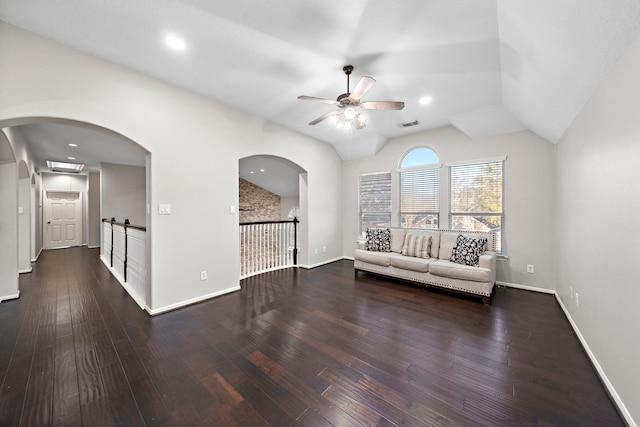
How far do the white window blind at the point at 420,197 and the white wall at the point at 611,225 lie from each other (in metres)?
2.17

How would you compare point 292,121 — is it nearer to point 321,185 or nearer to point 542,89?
point 321,185

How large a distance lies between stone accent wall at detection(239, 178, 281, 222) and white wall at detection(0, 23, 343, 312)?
5249 millimetres

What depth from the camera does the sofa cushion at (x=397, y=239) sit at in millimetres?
4602

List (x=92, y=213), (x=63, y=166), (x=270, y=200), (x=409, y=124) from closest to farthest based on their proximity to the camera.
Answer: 1. (x=409, y=124)
2. (x=63, y=166)
3. (x=92, y=213)
4. (x=270, y=200)

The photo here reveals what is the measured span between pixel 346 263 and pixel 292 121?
3.37 meters

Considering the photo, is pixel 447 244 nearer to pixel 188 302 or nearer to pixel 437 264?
pixel 437 264

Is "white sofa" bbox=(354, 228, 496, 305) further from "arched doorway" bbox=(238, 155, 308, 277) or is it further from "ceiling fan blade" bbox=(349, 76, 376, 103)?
"ceiling fan blade" bbox=(349, 76, 376, 103)

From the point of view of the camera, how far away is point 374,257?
4.37 meters

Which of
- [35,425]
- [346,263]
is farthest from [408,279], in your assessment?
[35,425]

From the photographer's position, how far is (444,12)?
1912 mm

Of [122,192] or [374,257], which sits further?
[122,192]

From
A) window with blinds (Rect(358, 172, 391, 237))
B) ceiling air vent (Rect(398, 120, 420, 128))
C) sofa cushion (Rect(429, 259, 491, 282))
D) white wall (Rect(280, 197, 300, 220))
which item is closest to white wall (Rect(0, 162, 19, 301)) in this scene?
window with blinds (Rect(358, 172, 391, 237))

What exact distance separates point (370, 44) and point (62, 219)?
11.4 meters

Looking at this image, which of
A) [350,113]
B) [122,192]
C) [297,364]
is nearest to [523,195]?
[350,113]
